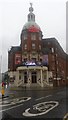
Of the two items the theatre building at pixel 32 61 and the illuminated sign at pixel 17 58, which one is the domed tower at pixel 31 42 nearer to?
the theatre building at pixel 32 61

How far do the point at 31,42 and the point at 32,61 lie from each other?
8637mm

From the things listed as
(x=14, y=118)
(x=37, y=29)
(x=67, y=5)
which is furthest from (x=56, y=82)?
(x=14, y=118)

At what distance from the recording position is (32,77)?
3009 inches

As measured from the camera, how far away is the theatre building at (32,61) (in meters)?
75.6

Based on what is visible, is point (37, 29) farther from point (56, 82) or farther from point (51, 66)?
point (56, 82)

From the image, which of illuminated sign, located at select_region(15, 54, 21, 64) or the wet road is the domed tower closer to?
illuminated sign, located at select_region(15, 54, 21, 64)

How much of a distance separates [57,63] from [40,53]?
9973mm

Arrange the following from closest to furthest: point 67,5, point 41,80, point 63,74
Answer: point 67,5, point 41,80, point 63,74

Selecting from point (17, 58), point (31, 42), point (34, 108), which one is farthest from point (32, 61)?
point (34, 108)

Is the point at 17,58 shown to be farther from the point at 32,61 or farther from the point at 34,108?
→ the point at 34,108

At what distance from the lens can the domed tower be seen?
80938 millimetres

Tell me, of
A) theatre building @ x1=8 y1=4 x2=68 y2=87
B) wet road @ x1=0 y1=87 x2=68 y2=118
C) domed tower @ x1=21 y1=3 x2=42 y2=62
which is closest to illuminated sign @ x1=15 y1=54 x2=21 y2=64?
theatre building @ x1=8 y1=4 x2=68 y2=87

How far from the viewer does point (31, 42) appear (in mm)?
83000

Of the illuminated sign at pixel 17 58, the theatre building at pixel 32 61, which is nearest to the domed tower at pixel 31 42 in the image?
the theatre building at pixel 32 61
